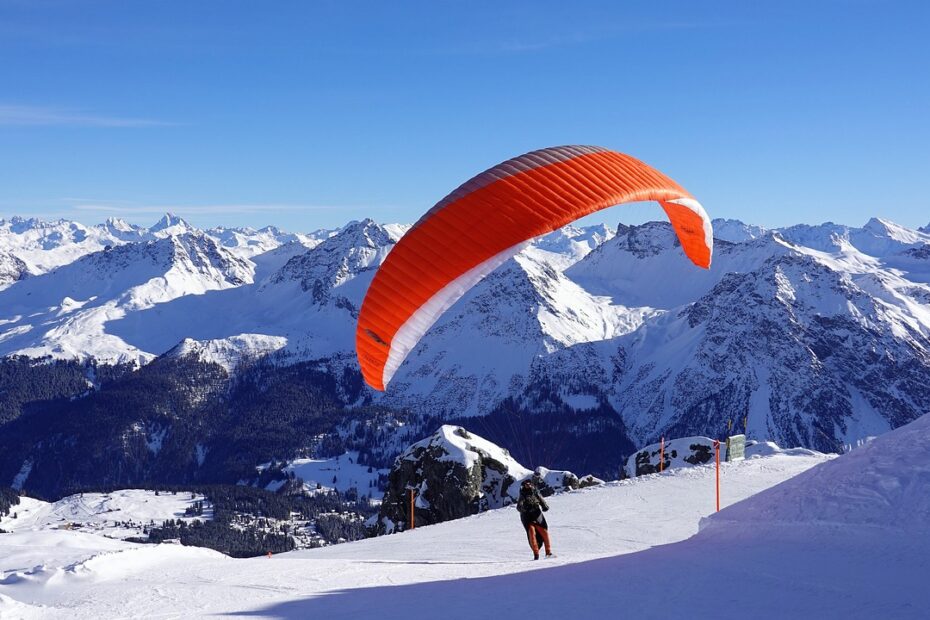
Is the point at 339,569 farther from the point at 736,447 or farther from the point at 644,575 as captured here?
the point at 736,447

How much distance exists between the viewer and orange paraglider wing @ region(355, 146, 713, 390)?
54.0 ft

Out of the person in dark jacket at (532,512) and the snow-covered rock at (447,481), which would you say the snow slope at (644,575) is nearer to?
the person in dark jacket at (532,512)

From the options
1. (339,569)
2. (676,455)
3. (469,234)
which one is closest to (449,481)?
(676,455)

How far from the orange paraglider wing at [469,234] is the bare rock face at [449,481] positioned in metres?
25.2

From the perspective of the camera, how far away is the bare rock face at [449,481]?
42.3m

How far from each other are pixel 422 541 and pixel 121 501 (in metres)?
193

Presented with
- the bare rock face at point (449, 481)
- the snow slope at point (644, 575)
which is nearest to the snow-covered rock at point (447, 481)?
the bare rock face at point (449, 481)

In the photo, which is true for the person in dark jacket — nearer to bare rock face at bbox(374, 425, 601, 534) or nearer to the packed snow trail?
the packed snow trail

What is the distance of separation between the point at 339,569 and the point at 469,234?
7275 mm

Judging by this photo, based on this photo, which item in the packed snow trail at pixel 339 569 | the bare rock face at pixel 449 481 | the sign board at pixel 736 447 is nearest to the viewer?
the packed snow trail at pixel 339 569

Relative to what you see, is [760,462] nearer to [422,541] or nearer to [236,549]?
[422,541]

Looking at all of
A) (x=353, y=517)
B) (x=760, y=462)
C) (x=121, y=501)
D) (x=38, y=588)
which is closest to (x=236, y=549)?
(x=353, y=517)

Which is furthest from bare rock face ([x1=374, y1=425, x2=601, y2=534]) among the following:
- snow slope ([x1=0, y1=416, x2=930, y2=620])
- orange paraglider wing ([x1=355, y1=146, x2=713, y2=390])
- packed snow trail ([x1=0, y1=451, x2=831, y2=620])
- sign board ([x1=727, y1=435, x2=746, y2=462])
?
orange paraglider wing ([x1=355, y1=146, x2=713, y2=390])

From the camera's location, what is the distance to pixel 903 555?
1147 cm
